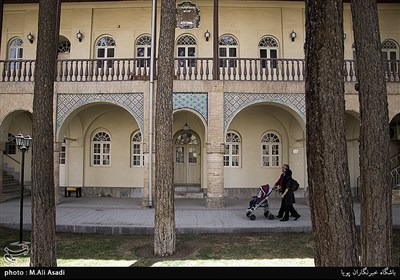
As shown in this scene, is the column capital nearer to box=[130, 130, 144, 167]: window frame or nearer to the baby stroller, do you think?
the baby stroller

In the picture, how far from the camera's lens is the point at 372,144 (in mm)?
4801

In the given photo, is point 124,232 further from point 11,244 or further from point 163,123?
point 163,123

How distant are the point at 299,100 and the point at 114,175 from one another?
1030cm

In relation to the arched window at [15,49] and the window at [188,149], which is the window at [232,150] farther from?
the arched window at [15,49]

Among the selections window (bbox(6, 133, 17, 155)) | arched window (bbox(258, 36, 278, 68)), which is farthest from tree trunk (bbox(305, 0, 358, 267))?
window (bbox(6, 133, 17, 155))

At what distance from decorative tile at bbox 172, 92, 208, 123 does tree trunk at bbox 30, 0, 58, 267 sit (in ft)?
24.6

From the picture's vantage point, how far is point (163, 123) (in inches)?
271

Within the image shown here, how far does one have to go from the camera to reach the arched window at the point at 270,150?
16.2 m

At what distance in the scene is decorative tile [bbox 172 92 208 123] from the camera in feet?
41.1

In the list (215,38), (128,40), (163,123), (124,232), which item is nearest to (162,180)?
(163,123)

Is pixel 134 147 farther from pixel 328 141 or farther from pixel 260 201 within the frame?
pixel 328 141

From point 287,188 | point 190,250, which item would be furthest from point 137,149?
point 190,250

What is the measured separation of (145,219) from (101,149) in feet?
25.0

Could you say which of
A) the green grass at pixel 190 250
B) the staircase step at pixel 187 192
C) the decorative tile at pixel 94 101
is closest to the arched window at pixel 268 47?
the decorative tile at pixel 94 101
